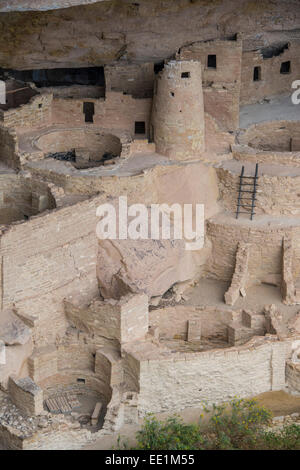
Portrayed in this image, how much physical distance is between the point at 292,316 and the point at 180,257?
2901 mm

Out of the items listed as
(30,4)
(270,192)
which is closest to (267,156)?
(270,192)

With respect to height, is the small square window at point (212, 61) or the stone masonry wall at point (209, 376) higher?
the small square window at point (212, 61)

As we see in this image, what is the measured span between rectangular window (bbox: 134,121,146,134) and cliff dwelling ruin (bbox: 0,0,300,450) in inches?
1.4

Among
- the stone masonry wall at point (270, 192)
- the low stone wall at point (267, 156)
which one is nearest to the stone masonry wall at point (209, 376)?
the stone masonry wall at point (270, 192)

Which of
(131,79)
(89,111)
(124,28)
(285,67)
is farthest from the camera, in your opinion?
(285,67)

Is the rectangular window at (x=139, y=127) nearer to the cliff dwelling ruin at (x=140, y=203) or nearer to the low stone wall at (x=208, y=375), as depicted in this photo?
the cliff dwelling ruin at (x=140, y=203)

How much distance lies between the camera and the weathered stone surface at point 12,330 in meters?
20.9

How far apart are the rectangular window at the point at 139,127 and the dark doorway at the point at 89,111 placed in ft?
3.80

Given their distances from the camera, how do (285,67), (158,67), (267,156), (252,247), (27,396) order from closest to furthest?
(27,396) → (252,247) → (267,156) → (158,67) → (285,67)

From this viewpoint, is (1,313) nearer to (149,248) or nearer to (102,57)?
(149,248)

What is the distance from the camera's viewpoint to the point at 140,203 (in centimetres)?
2384

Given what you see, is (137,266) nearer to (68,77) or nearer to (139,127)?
(139,127)

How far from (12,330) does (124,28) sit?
28.3ft

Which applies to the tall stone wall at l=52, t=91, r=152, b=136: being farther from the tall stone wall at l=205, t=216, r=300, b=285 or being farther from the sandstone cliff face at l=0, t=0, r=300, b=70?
the tall stone wall at l=205, t=216, r=300, b=285
